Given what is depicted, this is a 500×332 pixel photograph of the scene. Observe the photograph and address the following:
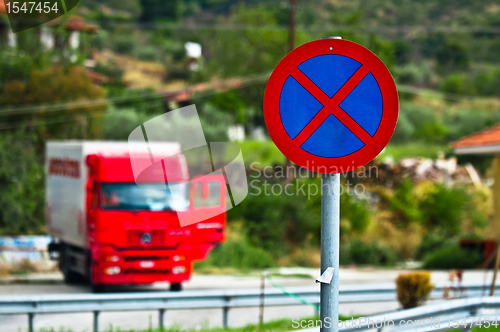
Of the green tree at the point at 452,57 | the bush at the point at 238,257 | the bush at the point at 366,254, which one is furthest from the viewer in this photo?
the green tree at the point at 452,57

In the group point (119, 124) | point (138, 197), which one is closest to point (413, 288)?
point (138, 197)

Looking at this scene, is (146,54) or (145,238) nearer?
(145,238)

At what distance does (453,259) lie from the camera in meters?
21.1

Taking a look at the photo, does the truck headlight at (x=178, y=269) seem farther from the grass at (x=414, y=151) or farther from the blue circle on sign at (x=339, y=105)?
the grass at (x=414, y=151)

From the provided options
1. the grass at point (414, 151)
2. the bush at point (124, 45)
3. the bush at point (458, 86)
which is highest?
the bush at point (124, 45)

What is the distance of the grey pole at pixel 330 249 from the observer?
3266 millimetres

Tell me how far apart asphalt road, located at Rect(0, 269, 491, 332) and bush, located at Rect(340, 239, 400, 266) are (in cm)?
397

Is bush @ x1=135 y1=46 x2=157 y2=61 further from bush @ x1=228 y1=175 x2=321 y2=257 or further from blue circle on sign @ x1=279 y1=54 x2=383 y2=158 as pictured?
blue circle on sign @ x1=279 y1=54 x2=383 y2=158

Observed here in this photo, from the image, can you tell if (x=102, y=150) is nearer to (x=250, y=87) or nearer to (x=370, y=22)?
(x=250, y=87)

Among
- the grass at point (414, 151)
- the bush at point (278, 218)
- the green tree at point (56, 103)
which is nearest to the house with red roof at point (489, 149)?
the bush at point (278, 218)

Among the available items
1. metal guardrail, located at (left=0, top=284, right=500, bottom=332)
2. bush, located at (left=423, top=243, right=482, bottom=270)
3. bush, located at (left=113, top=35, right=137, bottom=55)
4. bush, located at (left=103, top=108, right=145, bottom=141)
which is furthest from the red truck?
bush, located at (left=113, top=35, right=137, bottom=55)

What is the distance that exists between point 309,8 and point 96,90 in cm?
6794

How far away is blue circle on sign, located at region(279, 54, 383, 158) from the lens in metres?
3.32

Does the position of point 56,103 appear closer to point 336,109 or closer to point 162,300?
point 162,300
